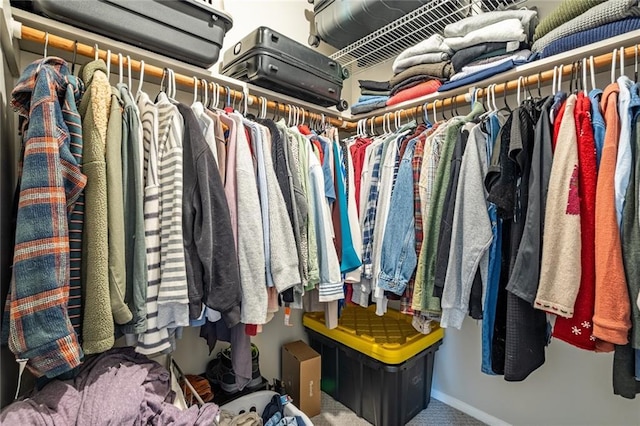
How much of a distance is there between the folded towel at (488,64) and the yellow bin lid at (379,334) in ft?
3.72

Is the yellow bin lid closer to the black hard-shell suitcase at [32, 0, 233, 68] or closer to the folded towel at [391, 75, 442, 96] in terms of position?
the folded towel at [391, 75, 442, 96]

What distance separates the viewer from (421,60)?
141 cm

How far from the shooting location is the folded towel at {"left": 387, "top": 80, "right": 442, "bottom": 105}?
1354 mm

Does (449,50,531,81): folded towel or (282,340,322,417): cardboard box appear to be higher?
(449,50,531,81): folded towel

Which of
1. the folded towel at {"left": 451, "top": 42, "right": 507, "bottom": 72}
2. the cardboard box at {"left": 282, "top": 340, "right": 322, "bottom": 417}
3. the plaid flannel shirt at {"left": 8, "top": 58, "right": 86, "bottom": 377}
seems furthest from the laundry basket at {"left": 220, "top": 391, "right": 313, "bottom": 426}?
the folded towel at {"left": 451, "top": 42, "right": 507, "bottom": 72}

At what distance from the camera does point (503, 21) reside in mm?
1185

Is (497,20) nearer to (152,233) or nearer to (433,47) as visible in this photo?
(433,47)

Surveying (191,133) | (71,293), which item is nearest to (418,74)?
(191,133)

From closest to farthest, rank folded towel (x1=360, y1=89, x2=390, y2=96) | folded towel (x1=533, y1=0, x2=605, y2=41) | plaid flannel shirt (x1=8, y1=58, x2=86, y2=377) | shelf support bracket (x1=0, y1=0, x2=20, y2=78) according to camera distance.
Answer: plaid flannel shirt (x1=8, y1=58, x2=86, y2=377) < shelf support bracket (x1=0, y1=0, x2=20, y2=78) < folded towel (x1=533, y1=0, x2=605, y2=41) < folded towel (x1=360, y1=89, x2=390, y2=96)

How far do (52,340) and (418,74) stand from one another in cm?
155

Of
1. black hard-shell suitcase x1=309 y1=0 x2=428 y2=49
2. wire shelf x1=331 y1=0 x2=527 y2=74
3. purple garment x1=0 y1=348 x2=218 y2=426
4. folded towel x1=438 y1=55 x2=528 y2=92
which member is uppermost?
black hard-shell suitcase x1=309 y1=0 x2=428 y2=49

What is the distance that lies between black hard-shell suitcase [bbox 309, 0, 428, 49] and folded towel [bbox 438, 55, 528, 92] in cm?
40

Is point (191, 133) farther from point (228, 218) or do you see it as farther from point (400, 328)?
point (400, 328)

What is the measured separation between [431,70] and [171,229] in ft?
4.14
